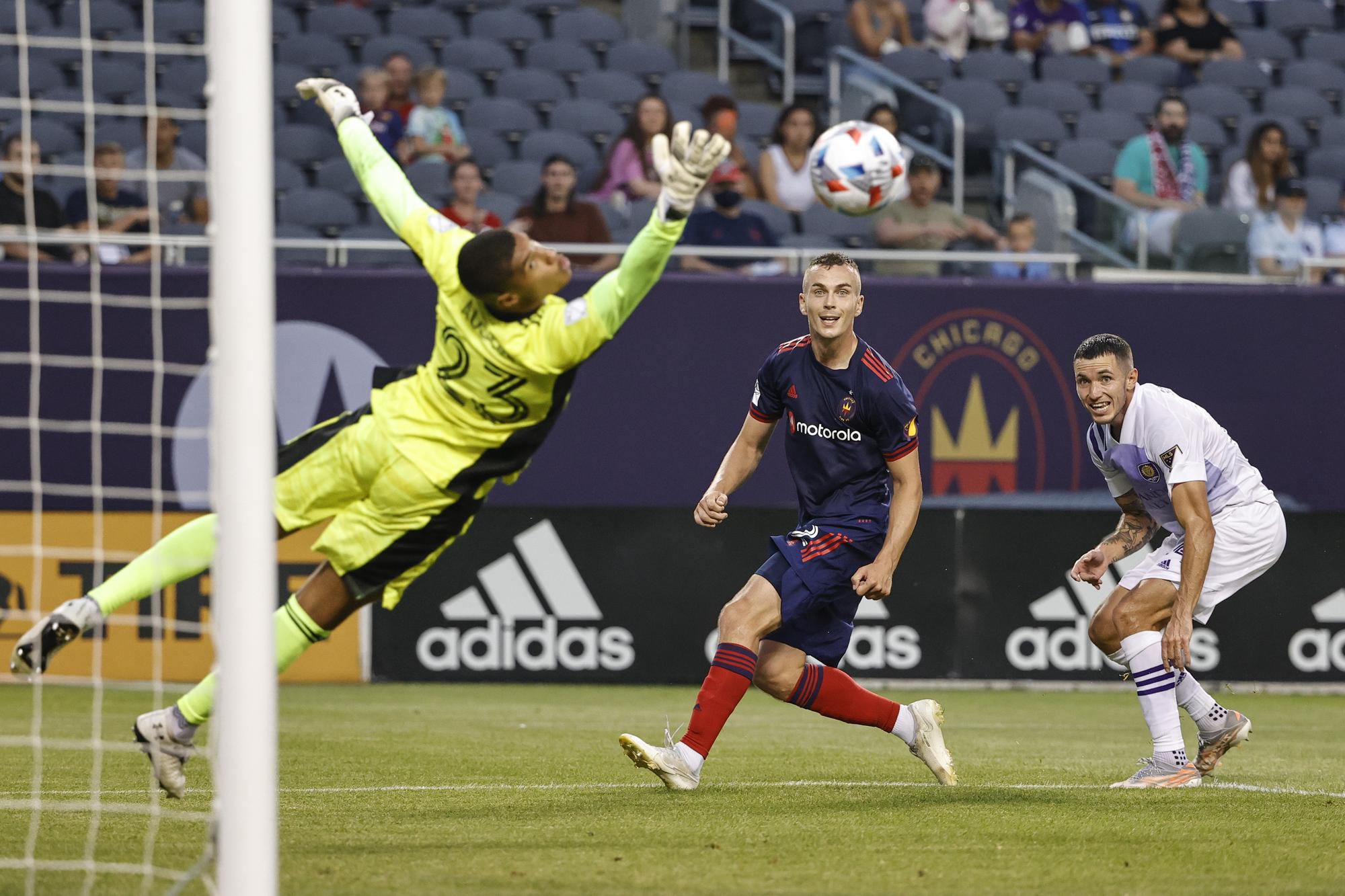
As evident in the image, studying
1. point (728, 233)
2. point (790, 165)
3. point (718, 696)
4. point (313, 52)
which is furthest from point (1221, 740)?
point (313, 52)

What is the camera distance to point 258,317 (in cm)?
415

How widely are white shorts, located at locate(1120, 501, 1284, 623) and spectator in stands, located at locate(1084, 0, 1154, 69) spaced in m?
10.5

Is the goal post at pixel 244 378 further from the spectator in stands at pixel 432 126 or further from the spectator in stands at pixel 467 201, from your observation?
the spectator in stands at pixel 432 126

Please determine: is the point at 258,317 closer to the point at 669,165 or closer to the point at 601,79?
the point at 669,165

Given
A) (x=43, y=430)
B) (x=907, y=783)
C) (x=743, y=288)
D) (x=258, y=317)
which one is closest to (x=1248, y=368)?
(x=743, y=288)

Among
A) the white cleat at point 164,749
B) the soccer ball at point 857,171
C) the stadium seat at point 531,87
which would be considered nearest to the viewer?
the white cleat at point 164,749

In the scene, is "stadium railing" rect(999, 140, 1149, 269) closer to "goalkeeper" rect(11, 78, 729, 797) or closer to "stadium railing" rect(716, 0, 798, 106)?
"stadium railing" rect(716, 0, 798, 106)

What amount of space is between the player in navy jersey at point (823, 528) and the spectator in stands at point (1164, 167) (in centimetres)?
860

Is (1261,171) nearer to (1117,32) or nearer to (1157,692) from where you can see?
(1117,32)

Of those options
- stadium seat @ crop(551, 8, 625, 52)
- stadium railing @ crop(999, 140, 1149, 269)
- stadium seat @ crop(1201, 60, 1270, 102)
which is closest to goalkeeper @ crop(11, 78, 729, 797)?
stadium railing @ crop(999, 140, 1149, 269)

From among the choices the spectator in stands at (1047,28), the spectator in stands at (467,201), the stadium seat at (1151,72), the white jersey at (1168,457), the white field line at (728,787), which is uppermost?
the spectator in stands at (1047,28)

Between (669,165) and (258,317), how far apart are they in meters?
1.50

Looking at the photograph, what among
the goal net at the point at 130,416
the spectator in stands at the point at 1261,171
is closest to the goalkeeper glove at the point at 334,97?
the goal net at the point at 130,416

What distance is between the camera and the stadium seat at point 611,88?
49.0 ft
